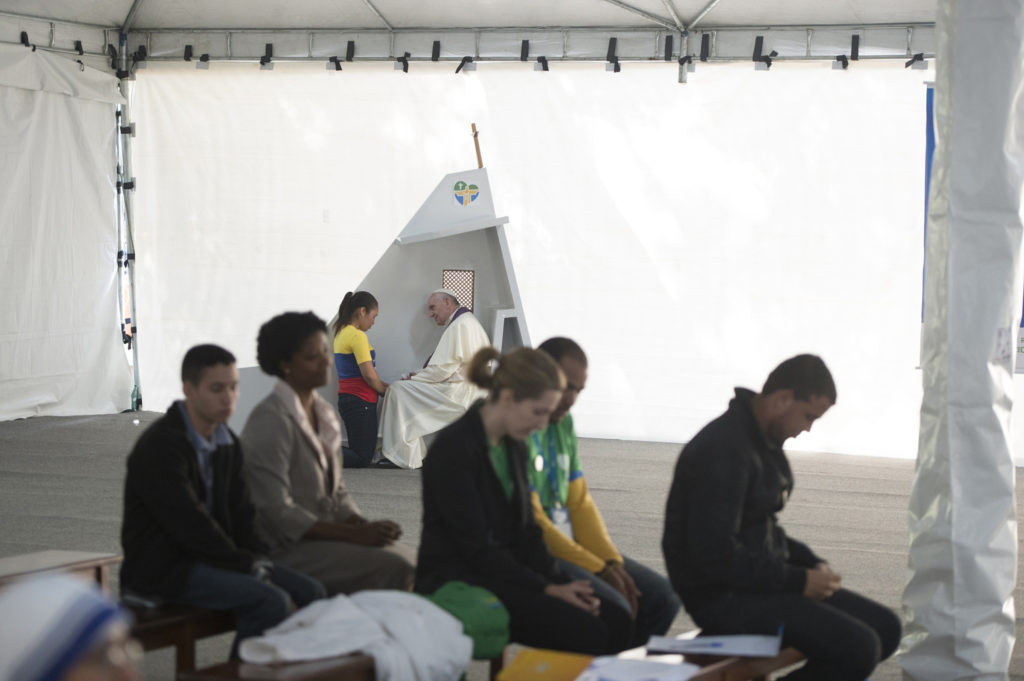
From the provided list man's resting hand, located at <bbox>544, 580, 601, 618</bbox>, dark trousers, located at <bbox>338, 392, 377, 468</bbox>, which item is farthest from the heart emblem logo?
man's resting hand, located at <bbox>544, 580, 601, 618</bbox>

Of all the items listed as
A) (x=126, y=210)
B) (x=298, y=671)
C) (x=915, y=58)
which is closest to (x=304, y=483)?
(x=298, y=671)

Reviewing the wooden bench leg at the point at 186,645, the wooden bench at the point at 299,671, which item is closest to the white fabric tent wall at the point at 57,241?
the wooden bench leg at the point at 186,645

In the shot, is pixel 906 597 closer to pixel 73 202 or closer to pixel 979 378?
pixel 979 378

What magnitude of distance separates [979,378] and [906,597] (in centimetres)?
69

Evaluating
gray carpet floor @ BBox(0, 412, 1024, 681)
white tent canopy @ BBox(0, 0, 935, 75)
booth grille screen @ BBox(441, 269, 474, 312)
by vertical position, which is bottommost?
gray carpet floor @ BBox(0, 412, 1024, 681)

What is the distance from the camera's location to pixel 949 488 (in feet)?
10.5

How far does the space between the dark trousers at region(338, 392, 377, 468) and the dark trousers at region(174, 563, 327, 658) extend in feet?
14.4

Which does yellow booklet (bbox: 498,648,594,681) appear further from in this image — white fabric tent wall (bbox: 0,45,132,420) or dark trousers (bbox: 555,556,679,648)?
white fabric tent wall (bbox: 0,45,132,420)

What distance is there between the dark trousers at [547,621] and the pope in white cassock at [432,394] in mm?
4433

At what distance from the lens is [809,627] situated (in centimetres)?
278

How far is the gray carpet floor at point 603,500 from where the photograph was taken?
4977 mm

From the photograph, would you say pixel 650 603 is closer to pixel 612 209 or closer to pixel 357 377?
pixel 357 377

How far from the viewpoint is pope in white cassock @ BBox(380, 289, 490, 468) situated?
721cm

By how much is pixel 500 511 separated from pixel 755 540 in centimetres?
65
